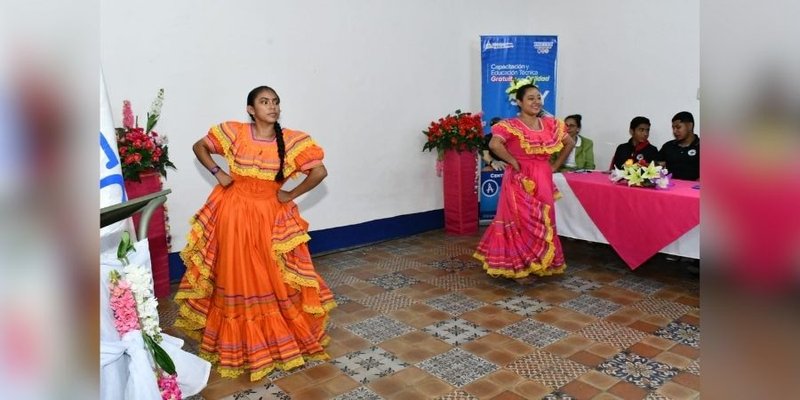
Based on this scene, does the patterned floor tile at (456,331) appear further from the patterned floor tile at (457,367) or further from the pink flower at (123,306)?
the pink flower at (123,306)

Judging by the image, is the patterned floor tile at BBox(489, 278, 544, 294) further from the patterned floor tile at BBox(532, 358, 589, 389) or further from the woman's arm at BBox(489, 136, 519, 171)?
the patterned floor tile at BBox(532, 358, 589, 389)

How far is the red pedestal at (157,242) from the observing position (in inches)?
160

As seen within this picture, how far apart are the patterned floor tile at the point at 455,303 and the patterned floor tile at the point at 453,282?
209 mm

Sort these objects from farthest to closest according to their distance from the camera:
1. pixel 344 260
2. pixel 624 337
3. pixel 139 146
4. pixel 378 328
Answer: pixel 344 260 < pixel 139 146 < pixel 378 328 < pixel 624 337

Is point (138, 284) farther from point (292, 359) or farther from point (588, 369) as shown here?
point (588, 369)

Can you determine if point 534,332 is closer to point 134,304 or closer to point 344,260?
point 344,260

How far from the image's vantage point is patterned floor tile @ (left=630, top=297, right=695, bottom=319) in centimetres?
367

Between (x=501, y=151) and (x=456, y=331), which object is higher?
(x=501, y=151)

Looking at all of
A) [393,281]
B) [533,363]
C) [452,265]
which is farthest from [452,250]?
[533,363]

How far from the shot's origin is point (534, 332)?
11.1 feet

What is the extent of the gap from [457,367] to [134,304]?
181cm

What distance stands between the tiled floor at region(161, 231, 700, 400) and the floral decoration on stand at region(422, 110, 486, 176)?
5.32ft

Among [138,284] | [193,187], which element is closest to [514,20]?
[193,187]

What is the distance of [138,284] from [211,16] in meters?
3.69
